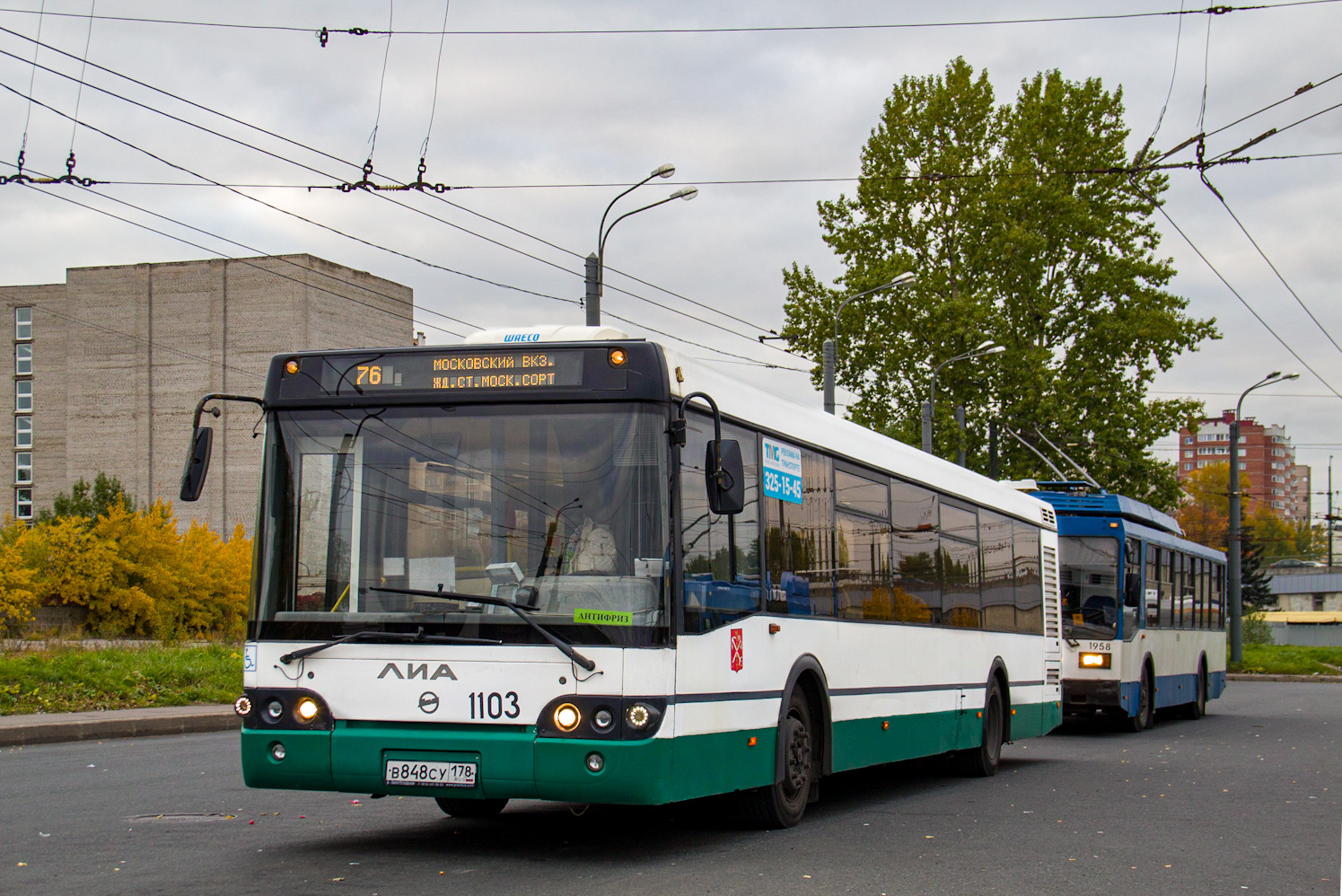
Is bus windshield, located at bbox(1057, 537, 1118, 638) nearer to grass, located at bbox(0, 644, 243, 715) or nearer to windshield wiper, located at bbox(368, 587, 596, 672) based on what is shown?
grass, located at bbox(0, 644, 243, 715)

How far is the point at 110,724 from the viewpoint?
666 inches

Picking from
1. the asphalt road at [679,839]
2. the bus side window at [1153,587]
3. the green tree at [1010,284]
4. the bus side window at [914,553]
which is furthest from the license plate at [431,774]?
the green tree at [1010,284]

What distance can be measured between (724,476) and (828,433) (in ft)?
10.3

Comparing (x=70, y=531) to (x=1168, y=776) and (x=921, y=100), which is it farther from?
(x=1168, y=776)

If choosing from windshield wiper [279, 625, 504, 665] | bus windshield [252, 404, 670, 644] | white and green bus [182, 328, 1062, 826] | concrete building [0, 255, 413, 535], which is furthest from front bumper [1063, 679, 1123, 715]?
concrete building [0, 255, 413, 535]

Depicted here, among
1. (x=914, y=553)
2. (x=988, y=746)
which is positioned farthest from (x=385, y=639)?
(x=988, y=746)

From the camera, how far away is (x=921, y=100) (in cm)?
4181

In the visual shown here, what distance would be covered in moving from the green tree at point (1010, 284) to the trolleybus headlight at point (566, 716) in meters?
32.9

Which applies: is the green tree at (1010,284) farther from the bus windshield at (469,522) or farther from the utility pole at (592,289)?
the bus windshield at (469,522)

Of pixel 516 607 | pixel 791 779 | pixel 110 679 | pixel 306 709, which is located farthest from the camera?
pixel 110 679

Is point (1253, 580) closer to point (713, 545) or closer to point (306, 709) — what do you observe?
point (713, 545)

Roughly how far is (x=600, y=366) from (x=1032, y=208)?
113 feet

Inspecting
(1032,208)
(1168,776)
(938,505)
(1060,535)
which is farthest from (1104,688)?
(1032,208)

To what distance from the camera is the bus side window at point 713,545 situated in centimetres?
815
